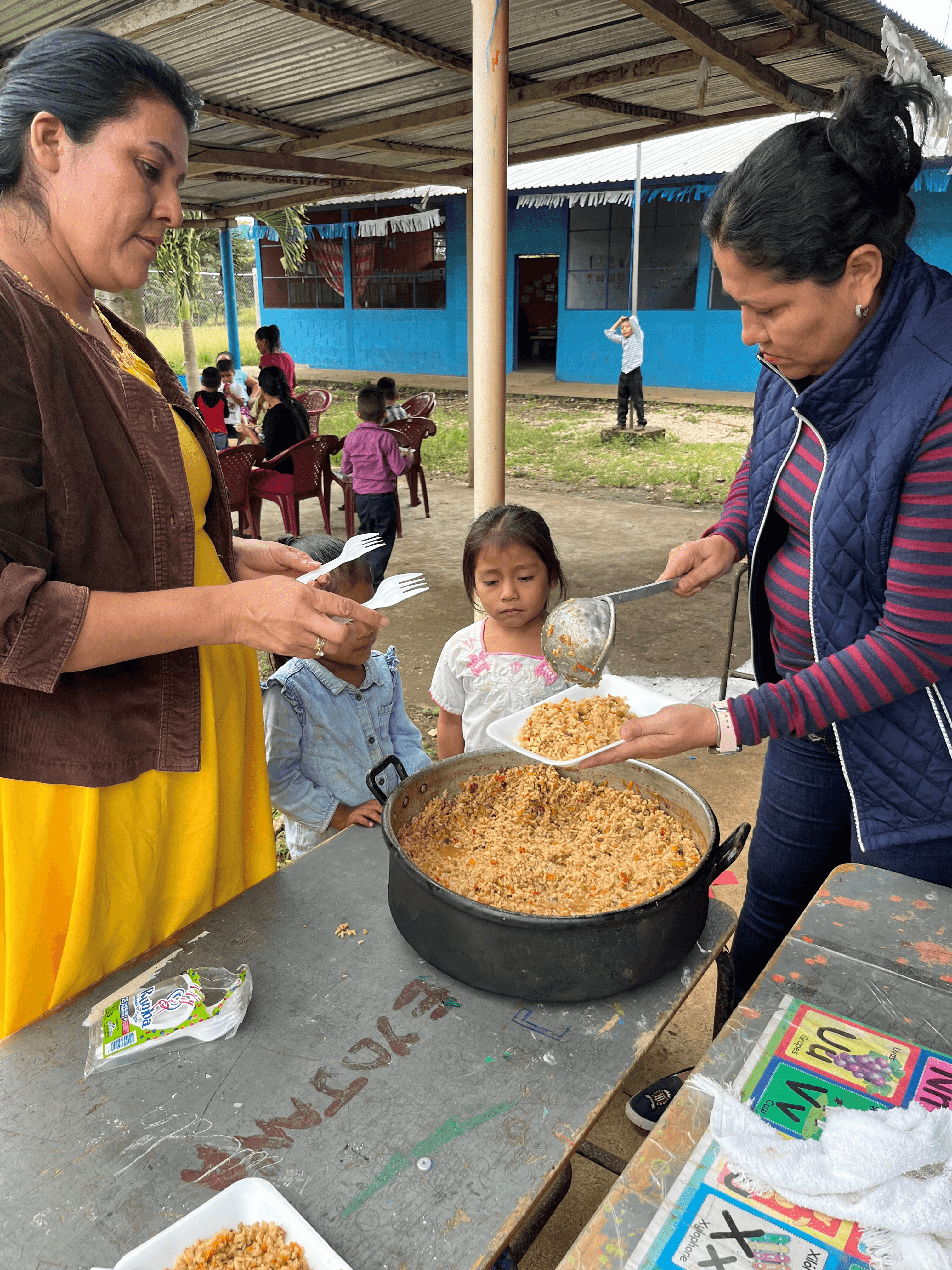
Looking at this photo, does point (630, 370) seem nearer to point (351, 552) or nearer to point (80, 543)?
point (351, 552)

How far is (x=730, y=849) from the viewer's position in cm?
142

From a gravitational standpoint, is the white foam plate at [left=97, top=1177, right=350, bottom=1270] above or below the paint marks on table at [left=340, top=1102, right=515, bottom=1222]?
above

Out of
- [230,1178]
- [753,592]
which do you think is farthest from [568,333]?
[230,1178]

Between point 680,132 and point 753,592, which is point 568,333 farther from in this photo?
point 753,592

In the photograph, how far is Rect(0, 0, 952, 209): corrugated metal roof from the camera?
3.84 metres

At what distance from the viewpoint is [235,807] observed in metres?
1.65

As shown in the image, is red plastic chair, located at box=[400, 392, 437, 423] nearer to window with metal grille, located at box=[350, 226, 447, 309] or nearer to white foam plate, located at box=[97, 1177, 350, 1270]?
white foam plate, located at box=[97, 1177, 350, 1270]

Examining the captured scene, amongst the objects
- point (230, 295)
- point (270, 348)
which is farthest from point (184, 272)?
point (270, 348)

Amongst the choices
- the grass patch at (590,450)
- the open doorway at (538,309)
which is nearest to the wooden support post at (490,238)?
the grass patch at (590,450)

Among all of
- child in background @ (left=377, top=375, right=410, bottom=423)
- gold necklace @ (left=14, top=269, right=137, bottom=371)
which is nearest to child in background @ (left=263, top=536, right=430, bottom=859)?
gold necklace @ (left=14, top=269, right=137, bottom=371)

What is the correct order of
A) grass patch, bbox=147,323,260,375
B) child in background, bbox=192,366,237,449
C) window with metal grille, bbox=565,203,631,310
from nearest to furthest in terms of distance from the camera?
1. child in background, bbox=192,366,237,449
2. window with metal grille, bbox=565,203,631,310
3. grass patch, bbox=147,323,260,375

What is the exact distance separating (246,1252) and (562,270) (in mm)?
16803

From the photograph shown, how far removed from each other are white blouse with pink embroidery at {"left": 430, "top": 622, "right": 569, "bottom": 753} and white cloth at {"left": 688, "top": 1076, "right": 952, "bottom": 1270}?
1.42 meters

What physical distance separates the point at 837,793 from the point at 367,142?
6573 mm
